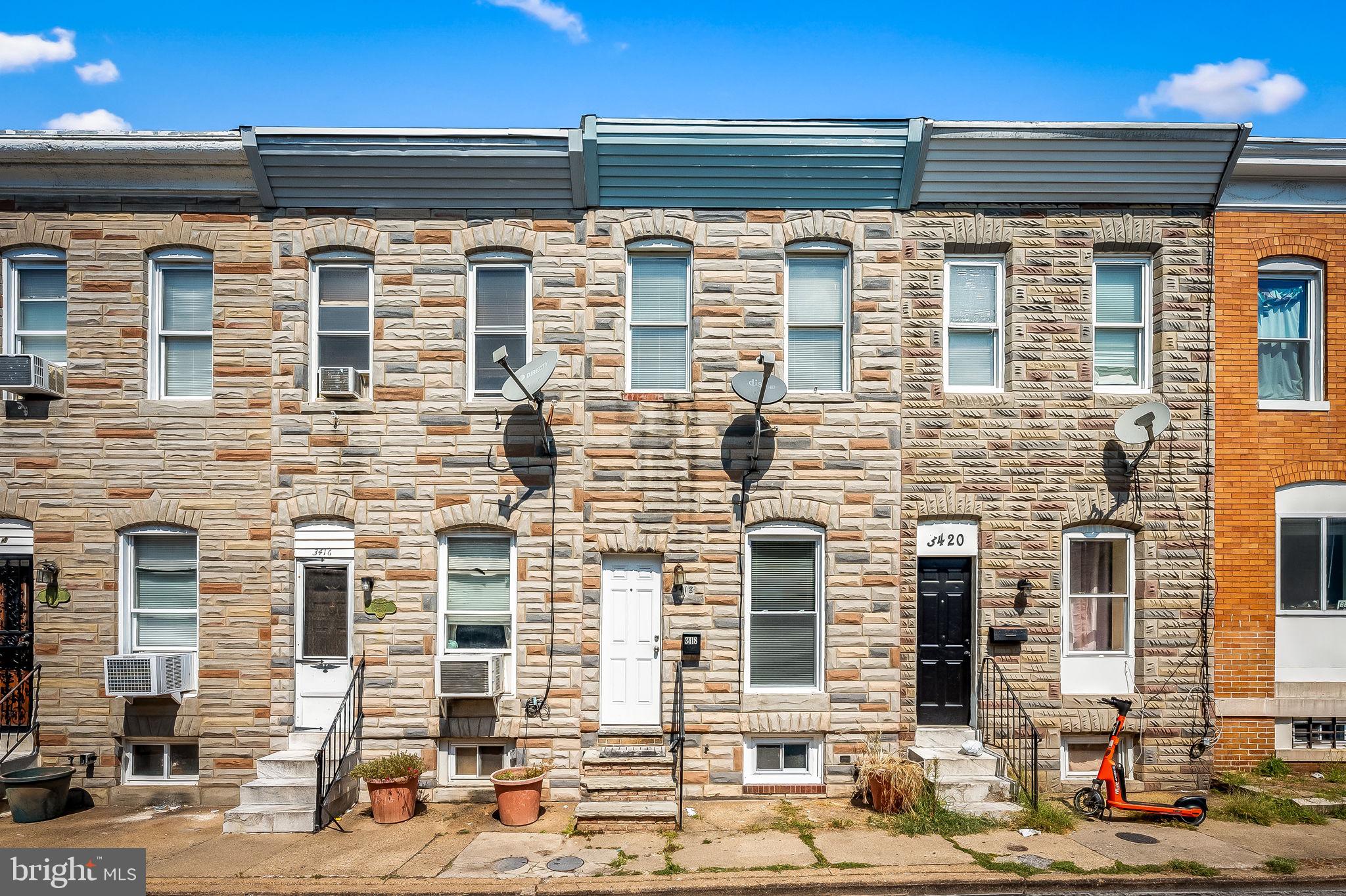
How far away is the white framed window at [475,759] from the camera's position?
977 centimetres

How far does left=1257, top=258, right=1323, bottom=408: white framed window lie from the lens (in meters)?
10.5

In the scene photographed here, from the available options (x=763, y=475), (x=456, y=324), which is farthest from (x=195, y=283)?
(x=763, y=475)

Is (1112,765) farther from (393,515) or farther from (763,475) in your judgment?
(393,515)

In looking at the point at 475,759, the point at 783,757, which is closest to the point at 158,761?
the point at 475,759

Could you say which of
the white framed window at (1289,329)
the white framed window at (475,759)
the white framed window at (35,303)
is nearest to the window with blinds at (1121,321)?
the white framed window at (1289,329)

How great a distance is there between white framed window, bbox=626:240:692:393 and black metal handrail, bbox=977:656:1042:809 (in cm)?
513

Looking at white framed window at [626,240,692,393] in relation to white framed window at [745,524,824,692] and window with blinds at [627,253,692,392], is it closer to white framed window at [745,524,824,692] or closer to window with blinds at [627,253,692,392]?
window with blinds at [627,253,692,392]

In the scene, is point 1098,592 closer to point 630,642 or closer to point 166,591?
point 630,642

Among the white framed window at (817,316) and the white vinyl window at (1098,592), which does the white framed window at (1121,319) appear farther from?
the white framed window at (817,316)

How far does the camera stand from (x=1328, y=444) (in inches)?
408

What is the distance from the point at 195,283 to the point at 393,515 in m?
3.89

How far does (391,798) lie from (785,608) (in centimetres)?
491

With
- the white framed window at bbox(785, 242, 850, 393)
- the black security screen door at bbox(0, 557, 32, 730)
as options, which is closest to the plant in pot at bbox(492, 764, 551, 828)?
the white framed window at bbox(785, 242, 850, 393)

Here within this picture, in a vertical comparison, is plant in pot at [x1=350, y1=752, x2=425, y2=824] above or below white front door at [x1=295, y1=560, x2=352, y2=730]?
below
